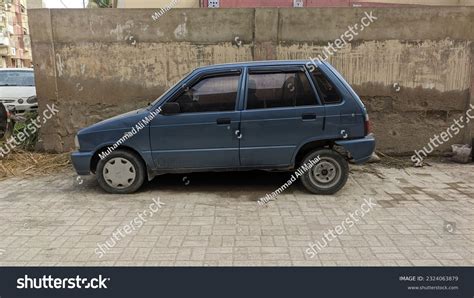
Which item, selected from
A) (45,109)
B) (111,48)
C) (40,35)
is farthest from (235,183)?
(40,35)

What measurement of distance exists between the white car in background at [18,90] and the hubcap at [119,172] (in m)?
4.93

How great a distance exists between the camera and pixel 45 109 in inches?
282

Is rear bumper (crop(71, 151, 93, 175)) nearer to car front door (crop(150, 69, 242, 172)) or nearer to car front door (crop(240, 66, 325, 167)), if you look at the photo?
car front door (crop(150, 69, 242, 172))

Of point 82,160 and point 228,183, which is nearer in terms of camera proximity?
point 82,160

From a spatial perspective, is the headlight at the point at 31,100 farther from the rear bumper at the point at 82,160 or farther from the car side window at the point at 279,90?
the car side window at the point at 279,90

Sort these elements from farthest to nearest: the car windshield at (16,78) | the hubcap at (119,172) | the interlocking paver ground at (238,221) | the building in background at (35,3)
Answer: the car windshield at (16,78) → the building in background at (35,3) → the hubcap at (119,172) → the interlocking paver ground at (238,221)

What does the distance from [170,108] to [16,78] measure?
7.77m

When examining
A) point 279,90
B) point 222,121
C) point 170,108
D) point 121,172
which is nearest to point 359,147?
point 279,90

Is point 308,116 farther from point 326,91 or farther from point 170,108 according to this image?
point 170,108

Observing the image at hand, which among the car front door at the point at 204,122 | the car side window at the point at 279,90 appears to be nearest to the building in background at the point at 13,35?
the car front door at the point at 204,122

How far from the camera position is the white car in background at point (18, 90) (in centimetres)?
951

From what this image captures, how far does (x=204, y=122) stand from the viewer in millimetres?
5105

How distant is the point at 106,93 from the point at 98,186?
2.04 metres

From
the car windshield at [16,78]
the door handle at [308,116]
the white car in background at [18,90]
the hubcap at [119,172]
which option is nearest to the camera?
the door handle at [308,116]
